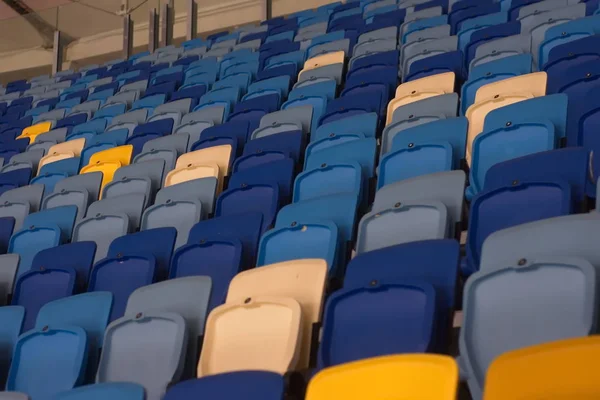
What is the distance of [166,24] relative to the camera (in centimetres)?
748

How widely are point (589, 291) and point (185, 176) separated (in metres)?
2.14

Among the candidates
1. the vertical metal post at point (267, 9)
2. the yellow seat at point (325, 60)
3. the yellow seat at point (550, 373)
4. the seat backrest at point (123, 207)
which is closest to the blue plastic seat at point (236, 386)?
the yellow seat at point (550, 373)

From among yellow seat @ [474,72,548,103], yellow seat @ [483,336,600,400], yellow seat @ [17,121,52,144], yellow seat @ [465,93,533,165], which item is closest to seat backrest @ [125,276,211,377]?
yellow seat @ [483,336,600,400]

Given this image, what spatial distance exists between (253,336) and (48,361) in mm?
694

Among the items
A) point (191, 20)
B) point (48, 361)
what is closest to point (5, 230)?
point (48, 361)

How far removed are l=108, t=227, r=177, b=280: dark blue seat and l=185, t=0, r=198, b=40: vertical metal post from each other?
5.01 meters

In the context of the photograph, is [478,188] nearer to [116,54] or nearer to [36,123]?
[36,123]

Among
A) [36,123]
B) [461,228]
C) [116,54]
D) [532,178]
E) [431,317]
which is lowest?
[431,317]

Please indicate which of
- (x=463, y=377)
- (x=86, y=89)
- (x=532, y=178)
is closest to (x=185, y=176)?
(x=532, y=178)

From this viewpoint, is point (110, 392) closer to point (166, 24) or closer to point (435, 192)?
point (435, 192)

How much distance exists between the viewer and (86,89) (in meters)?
5.96

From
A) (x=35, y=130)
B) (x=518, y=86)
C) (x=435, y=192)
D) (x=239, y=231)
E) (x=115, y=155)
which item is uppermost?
(x=35, y=130)

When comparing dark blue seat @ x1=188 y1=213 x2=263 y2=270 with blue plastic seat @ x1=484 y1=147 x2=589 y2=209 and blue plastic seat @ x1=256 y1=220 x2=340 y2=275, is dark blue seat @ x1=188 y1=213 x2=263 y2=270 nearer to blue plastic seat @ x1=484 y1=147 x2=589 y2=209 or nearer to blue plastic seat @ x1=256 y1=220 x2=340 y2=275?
blue plastic seat @ x1=256 y1=220 x2=340 y2=275

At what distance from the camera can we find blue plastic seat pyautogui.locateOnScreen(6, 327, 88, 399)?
1932 millimetres
